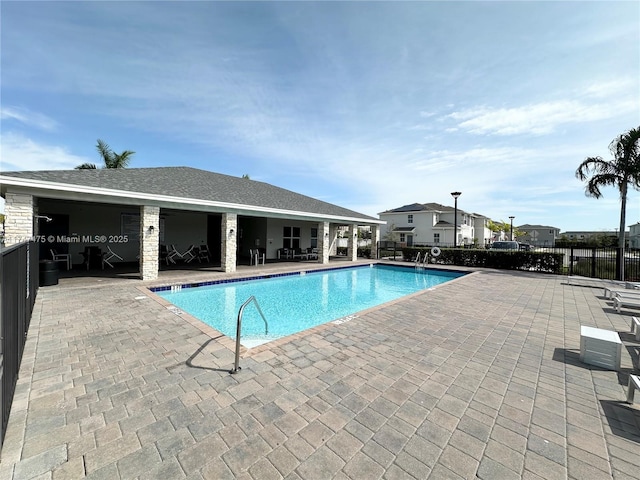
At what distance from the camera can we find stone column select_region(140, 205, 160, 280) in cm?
970

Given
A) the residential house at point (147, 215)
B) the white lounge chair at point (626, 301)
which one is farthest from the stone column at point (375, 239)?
the white lounge chair at point (626, 301)

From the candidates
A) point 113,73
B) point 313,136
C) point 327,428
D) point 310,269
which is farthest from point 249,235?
point 327,428

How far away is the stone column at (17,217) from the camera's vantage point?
24.7 feet

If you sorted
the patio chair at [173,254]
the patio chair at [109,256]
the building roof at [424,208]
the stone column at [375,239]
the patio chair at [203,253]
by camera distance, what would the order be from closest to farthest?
the patio chair at [109,256]
the patio chair at [173,254]
the patio chair at [203,253]
the stone column at [375,239]
the building roof at [424,208]

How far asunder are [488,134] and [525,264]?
26.4ft

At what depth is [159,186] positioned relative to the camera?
1061cm

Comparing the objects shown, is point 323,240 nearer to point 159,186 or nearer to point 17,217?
point 159,186

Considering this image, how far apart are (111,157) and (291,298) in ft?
83.3

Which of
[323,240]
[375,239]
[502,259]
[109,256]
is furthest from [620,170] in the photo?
[109,256]

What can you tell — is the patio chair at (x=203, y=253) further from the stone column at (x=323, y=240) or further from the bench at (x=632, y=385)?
the bench at (x=632, y=385)

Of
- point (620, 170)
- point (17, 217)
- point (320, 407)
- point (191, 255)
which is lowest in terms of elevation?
point (320, 407)

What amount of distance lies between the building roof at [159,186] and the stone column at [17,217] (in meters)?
0.37

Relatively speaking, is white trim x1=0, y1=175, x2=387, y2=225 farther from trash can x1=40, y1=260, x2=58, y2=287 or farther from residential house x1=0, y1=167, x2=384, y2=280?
trash can x1=40, y1=260, x2=58, y2=287

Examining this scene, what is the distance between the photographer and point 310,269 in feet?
47.9
